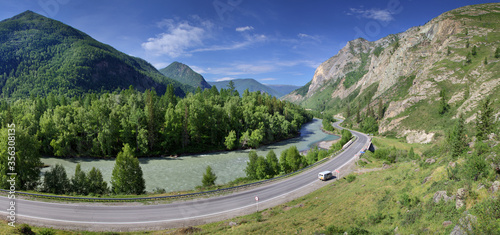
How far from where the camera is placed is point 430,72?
299 feet

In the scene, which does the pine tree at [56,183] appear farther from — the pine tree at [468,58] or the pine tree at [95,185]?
the pine tree at [468,58]

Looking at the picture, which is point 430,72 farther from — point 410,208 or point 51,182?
point 51,182

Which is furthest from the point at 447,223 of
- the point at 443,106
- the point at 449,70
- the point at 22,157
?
the point at 449,70

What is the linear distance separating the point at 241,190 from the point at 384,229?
19.5 meters

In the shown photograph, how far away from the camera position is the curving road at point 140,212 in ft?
66.5

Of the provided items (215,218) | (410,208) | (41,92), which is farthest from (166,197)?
(41,92)

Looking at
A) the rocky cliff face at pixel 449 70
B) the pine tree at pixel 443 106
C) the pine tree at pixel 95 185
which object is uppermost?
the rocky cliff face at pixel 449 70

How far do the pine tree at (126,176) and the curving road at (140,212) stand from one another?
6266mm

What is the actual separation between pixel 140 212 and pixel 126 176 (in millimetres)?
9827

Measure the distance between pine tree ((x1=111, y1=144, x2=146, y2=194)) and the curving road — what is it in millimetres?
6266

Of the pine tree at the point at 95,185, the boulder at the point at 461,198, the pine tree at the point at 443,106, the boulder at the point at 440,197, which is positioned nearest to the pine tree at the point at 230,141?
the pine tree at the point at 95,185

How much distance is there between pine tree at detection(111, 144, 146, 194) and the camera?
2983 cm

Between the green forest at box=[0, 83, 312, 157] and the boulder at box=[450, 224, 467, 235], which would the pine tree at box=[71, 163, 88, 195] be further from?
the boulder at box=[450, 224, 467, 235]

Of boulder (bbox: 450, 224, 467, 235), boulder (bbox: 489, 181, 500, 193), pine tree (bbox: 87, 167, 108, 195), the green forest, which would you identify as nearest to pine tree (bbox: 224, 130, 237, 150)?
the green forest
